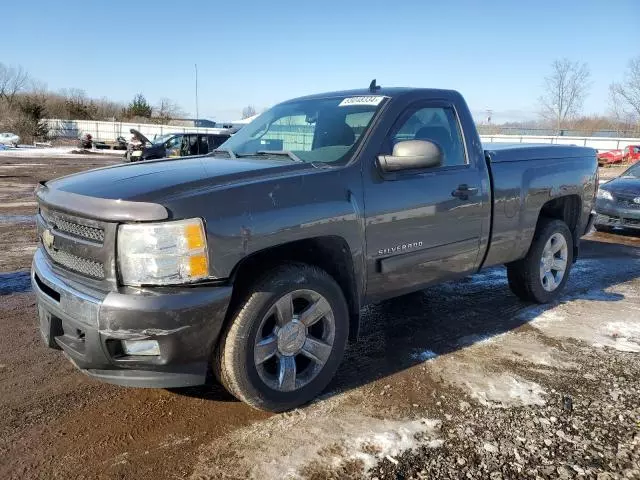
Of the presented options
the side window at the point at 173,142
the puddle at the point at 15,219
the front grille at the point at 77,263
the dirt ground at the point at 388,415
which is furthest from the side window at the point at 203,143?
the front grille at the point at 77,263

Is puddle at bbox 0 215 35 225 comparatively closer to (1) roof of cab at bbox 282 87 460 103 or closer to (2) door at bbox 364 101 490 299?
(1) roof of cab at bbox 282 87 460 103

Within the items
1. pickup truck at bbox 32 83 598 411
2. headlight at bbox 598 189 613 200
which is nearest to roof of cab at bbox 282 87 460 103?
pickup truck at bbox 32 83 598 411

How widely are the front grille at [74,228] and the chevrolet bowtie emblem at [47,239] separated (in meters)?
0.06

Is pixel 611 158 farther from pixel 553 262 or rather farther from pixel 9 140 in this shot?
pixel 9 140

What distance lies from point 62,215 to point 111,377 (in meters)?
0.94

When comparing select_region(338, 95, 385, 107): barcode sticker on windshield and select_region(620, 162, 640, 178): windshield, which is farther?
select_region(620, 162, 640, 178): windshield

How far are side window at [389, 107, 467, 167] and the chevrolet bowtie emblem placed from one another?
2.40 metres

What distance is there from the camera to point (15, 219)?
9820mm

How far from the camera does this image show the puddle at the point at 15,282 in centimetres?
548

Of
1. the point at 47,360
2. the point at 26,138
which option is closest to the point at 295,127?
the point at 47,360

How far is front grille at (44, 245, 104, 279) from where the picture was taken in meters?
2.76

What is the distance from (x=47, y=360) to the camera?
3861 millimetres

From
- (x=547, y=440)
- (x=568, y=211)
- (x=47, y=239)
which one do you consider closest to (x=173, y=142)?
(x=568, y=211)

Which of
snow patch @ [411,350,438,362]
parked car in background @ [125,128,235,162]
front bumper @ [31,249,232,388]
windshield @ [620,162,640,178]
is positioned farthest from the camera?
parked car in background @ [125,128,235,162]
